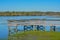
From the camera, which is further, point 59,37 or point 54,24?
point 54,24

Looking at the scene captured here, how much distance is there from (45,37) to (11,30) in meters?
2.00

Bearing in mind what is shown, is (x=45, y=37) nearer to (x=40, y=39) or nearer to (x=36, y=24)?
(x=40, y=39)

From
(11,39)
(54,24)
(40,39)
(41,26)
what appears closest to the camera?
(40,39)

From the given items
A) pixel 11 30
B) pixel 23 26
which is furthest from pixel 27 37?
pixel 23 26

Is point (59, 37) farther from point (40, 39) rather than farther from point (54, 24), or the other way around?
point (54, 24)

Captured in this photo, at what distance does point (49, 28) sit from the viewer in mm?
12367

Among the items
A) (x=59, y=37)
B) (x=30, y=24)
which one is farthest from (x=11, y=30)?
(x=59, y=37)

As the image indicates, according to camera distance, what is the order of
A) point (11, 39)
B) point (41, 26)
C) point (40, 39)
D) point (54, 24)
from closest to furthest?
point (40, 39), point (11, 39), point (54, 24), point (41, 26)

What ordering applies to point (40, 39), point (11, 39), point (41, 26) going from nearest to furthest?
point (40, 39), point (11, 39), point (41, 26)

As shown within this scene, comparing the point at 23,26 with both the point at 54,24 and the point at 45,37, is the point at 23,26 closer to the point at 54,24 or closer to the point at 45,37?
the point at 54,24

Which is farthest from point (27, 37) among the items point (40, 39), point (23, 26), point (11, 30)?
point (23, 26)

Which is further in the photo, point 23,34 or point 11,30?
point 11,30

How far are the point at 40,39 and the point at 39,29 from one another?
2.51m

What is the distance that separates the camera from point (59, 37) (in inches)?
407
